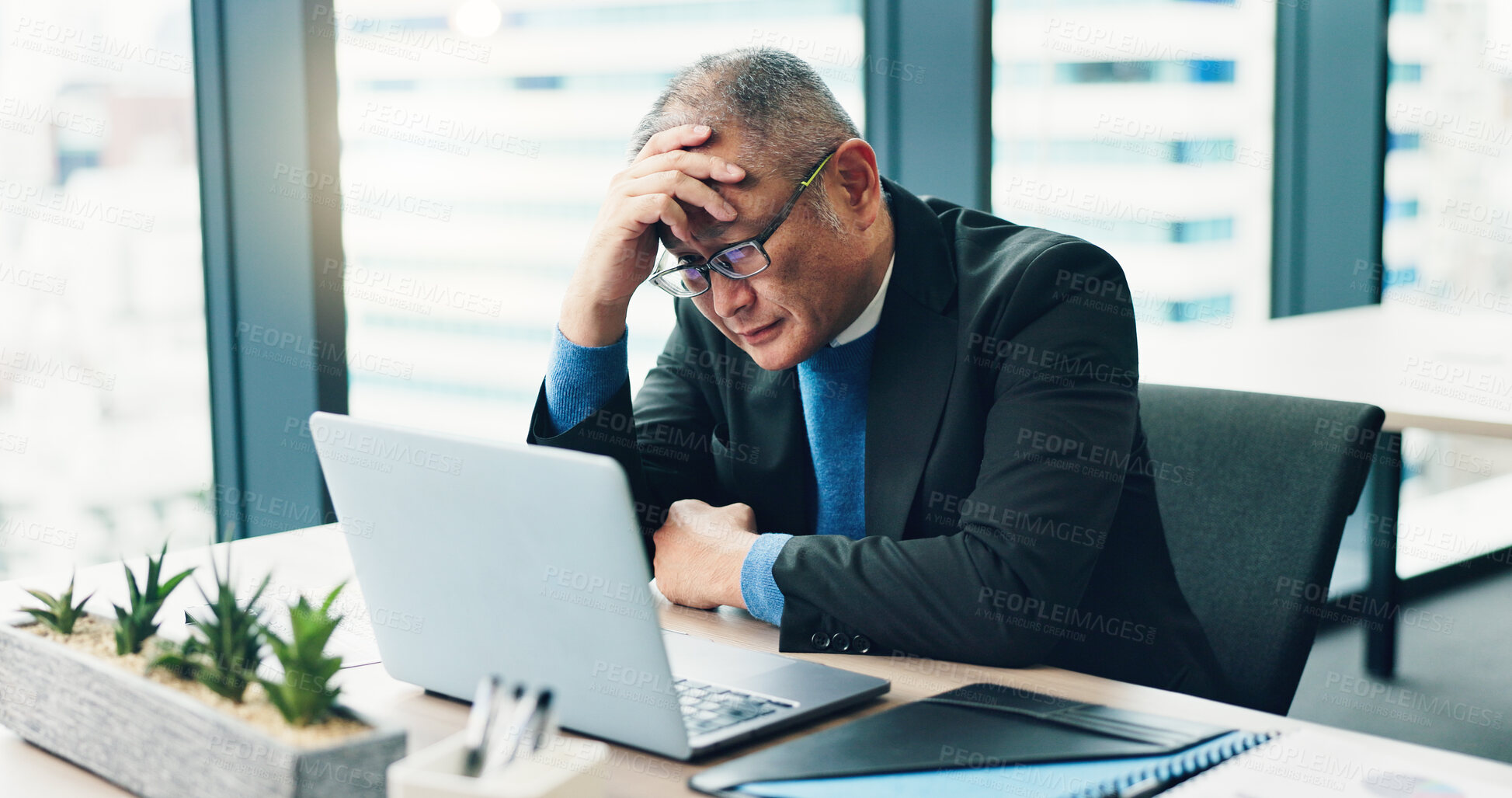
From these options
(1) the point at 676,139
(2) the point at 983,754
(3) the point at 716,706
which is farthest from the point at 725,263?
(2) the point at 983,754

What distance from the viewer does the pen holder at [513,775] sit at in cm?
69

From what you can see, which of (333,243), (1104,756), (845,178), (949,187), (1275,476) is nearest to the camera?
(1104,756)

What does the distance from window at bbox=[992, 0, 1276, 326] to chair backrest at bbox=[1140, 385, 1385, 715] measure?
1.67m

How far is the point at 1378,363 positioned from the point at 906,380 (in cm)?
159

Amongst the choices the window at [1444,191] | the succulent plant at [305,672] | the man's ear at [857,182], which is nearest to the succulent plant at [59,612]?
the succulent plant at [305,672]

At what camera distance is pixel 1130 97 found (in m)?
3.56

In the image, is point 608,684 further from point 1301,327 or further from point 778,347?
point 1301,327

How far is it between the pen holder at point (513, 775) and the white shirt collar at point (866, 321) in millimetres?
905

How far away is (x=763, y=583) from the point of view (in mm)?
1250

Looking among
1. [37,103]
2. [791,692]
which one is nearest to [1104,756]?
[791,692]

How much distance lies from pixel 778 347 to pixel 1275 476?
588 millimetres

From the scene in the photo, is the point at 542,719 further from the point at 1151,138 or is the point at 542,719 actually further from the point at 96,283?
the point at 1151,138

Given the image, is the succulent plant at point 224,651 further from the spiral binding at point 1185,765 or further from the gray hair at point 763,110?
the gray hair at point 763,110

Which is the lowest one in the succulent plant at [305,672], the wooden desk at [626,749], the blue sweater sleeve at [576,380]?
the wooden desk at [626,749]
